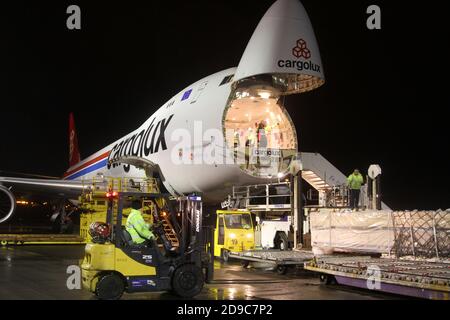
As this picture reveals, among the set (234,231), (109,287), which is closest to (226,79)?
(234,231)

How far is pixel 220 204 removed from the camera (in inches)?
747

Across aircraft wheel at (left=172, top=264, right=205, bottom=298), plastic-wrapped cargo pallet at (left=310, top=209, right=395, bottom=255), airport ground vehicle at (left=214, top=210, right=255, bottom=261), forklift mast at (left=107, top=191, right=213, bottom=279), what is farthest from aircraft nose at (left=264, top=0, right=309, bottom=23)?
aircraft wheel at (left=172, top=264, right=205, bottom=298)

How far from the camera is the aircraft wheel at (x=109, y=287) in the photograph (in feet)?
27.8

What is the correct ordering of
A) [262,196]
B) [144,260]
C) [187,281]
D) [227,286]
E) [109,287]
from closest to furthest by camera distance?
[109,287], [144,260], [187,281], [227,286], [262,196]

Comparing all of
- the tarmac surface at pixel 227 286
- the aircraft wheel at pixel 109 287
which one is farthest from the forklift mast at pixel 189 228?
the aircraft wheel at pixel 109 287

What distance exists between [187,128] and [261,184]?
9.10 ft

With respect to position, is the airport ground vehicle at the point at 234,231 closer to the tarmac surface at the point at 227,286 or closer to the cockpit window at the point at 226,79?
the tarmac surface at the point at 227,286

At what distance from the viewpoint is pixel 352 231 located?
12.9m

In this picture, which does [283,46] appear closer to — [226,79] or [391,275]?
[226,79]

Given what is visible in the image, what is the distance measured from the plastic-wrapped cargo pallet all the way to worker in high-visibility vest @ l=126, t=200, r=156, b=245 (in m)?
5.81

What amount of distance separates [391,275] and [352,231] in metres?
3.56

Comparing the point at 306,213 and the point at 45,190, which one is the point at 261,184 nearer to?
the point at 306,213

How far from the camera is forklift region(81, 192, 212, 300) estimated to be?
8.53 meters
